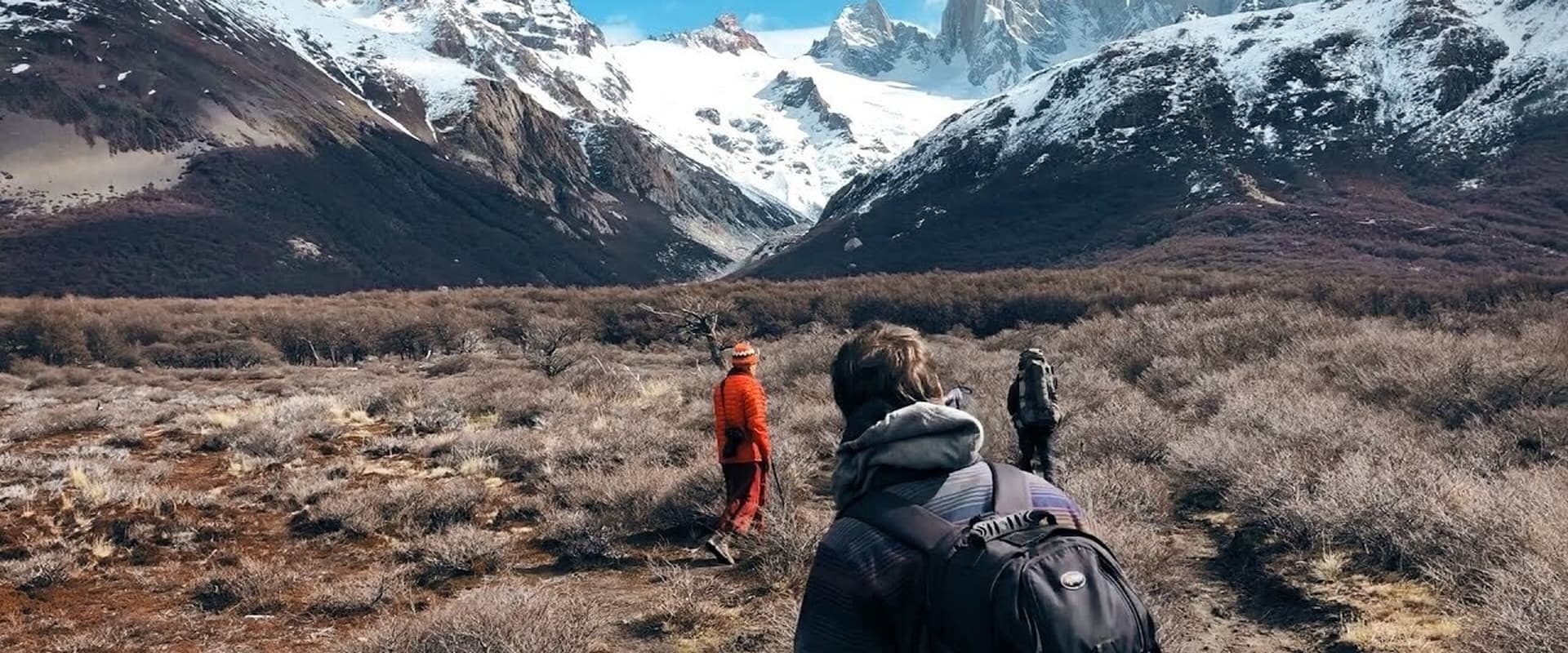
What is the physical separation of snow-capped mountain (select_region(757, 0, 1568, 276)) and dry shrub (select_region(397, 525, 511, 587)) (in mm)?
55517

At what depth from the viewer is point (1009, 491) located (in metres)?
1.85

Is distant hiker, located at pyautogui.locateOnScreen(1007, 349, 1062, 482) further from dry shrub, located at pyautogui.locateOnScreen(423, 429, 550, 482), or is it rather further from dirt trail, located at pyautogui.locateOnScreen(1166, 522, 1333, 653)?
dry shrub, located at pyautogui.locateOnScreen(423, 429, 550, 482)

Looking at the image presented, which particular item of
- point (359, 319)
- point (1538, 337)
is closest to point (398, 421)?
point (1538, 337)

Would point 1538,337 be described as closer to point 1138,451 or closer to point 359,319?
point 1138,451

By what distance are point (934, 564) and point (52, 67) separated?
106189 millimetres

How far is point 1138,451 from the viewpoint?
28.8 ft

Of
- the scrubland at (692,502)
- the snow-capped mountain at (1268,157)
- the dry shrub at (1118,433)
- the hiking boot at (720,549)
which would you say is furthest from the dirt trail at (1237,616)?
the snow-capped mountain at (1268,157)

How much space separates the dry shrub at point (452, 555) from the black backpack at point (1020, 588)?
5527mm

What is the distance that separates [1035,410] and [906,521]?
20.5ft

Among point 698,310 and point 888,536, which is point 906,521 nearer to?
point 888,536

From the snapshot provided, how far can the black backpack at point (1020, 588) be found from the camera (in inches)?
63.2

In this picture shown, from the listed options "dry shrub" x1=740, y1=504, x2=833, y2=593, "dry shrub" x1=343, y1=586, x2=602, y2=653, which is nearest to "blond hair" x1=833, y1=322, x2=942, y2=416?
"dry shrub" x1=343, y1=586, x2=602, y2=653

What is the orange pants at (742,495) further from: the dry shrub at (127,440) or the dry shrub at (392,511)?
the dry shrub at (127,440)

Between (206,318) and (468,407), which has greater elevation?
(468,407)
